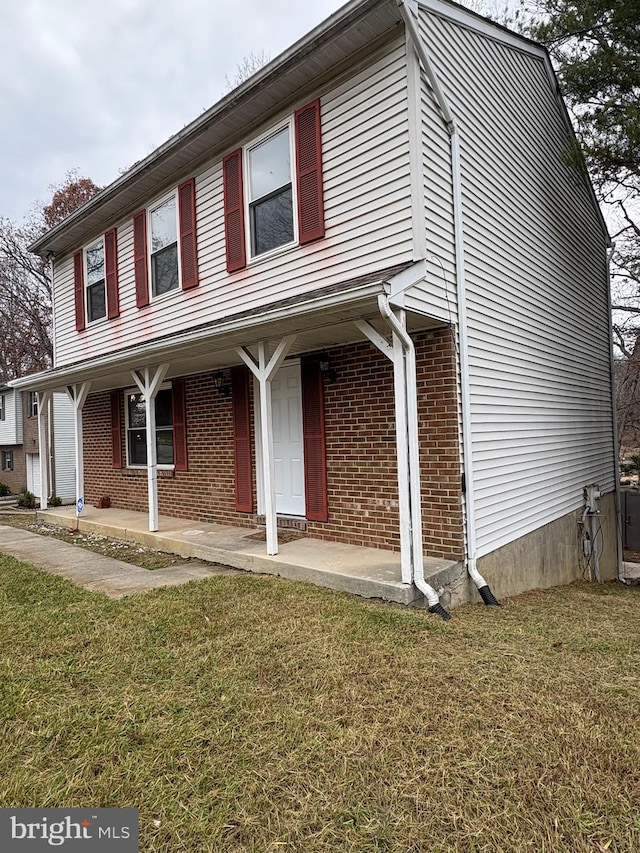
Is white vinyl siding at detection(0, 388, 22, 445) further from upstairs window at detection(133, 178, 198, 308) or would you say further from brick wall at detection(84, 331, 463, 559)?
brick wall at detection(84, 331, 463, 559)

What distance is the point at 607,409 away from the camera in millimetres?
11141

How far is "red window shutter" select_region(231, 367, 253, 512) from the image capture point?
7.42 meters

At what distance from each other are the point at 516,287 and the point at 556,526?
3716 mm

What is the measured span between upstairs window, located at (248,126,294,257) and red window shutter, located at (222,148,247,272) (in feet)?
0.51

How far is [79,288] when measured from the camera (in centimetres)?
1012

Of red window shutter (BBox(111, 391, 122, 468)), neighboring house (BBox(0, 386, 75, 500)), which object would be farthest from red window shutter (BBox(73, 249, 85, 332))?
neighboring house (BBox(0, 386, 75, 500))

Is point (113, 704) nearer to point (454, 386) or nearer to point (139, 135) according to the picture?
point (454, 386)

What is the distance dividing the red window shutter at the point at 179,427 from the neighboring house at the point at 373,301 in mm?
68

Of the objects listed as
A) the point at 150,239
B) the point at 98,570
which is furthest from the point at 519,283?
the point at 98,570

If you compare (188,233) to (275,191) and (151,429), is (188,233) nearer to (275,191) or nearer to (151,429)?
(275,191)

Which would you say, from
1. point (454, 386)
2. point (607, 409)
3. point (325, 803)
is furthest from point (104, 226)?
point (607, 409)

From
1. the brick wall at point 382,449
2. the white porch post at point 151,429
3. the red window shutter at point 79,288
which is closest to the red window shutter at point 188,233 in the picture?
the white porch post at point 151,429

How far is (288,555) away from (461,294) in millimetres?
3372

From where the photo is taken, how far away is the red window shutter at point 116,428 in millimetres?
10117
